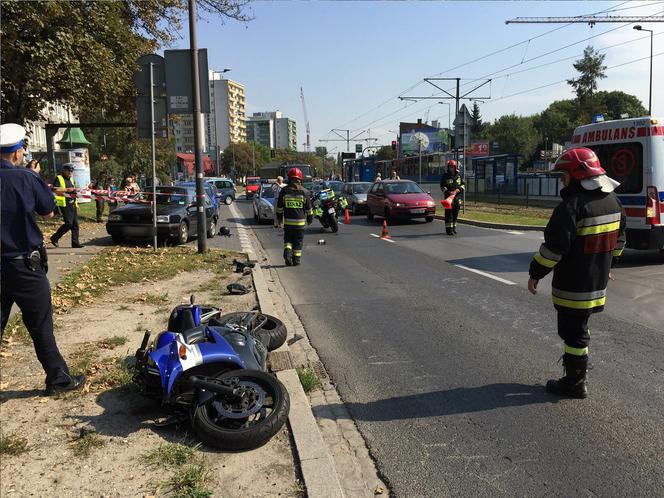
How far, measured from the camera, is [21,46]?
12.4 m

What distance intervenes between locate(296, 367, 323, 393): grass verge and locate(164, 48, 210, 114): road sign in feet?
26.7

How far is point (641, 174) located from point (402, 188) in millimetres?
11308

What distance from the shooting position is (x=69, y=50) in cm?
1323

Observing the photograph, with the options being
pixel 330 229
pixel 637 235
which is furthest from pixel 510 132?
pixel 637 235

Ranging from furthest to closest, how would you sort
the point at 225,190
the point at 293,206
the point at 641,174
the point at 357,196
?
the point at 225,190, the point at 357,196, the point at 293,206, the point at 641,174

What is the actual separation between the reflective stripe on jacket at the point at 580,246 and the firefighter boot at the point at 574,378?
15.7 inches

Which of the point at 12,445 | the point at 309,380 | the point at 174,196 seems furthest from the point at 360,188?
the point at 12,445

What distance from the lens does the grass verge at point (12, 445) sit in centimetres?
322

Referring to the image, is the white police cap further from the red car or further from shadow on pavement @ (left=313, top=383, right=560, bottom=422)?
the red car

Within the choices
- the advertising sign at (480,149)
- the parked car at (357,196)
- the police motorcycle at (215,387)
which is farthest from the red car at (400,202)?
the advertising sign at (480,149)

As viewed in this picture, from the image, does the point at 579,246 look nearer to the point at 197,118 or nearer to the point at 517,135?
the point at 197,118

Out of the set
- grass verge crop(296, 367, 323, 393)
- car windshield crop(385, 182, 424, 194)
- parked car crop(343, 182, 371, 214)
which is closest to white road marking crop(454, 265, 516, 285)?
grass verge crop(296, 367, 323, 393)

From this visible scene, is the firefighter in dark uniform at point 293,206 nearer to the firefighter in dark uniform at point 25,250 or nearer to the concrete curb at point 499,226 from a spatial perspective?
the firefighter in dark uniform at point 25,250

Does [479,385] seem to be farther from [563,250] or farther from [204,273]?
[204,273]
